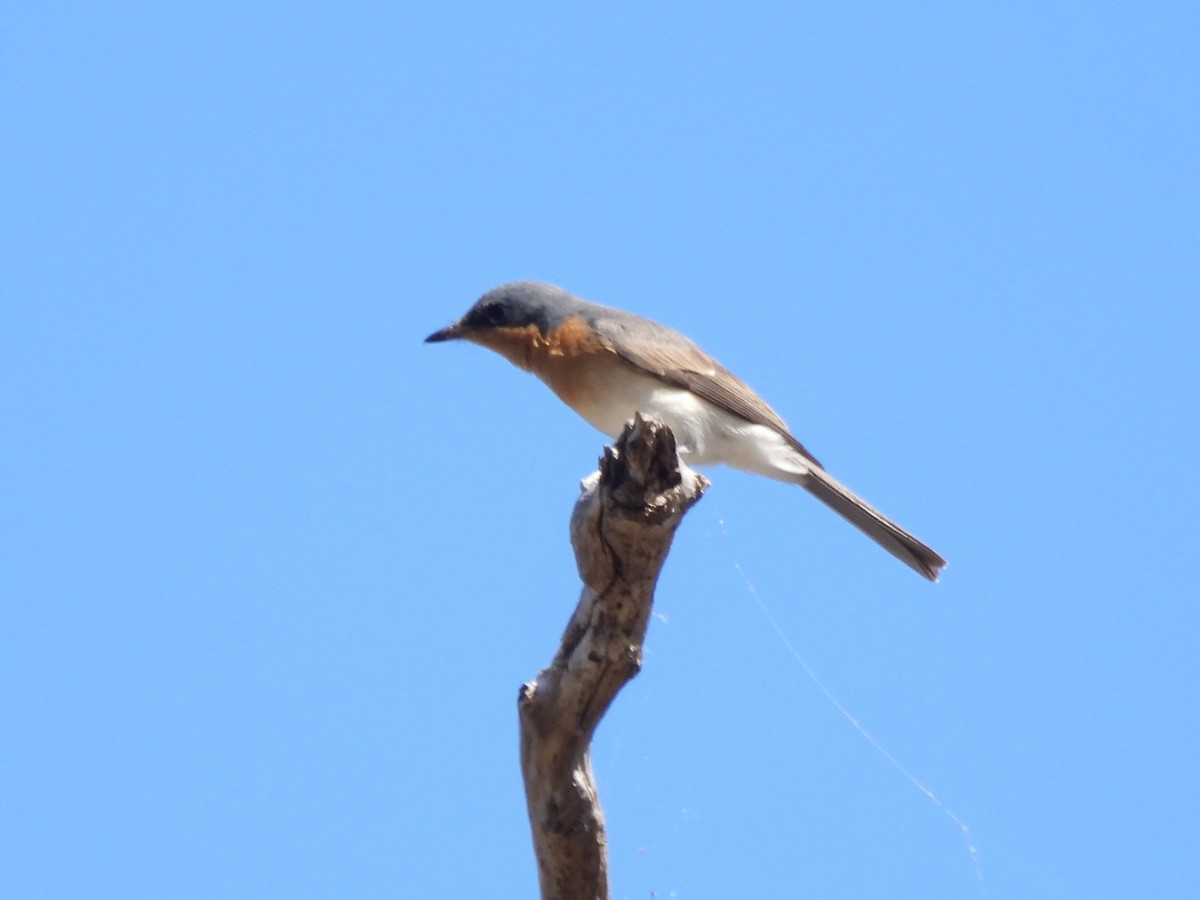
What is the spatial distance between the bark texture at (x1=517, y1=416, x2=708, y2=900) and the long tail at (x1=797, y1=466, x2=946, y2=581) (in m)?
2.92

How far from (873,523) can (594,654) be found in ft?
10.5

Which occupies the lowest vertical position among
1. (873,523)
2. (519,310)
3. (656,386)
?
(873,523)

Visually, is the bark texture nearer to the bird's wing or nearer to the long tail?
the bird's wing

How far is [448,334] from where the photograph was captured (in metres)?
7.89

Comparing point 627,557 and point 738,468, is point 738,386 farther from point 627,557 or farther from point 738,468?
point 627,557

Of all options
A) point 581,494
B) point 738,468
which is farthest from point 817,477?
point 581,494

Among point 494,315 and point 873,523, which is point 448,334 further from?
point 873,523

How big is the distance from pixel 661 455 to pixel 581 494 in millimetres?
344

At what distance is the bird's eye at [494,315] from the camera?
7.57 meters

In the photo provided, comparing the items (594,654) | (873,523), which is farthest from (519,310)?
(594,654)

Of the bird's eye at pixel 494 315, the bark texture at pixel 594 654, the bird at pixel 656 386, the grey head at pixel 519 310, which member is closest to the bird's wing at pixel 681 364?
the bird at pixel 656 386

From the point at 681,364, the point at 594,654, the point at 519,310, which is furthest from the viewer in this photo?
the point at 519,310

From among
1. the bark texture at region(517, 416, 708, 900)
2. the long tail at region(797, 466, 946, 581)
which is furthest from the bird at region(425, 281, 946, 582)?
the bark texture at region(517, 416, 708, 900)

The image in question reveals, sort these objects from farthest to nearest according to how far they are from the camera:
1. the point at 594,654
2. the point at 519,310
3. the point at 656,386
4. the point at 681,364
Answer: the point at 519,310 < the point at 681,364 < the point at 656,386 < the point at 594,654
